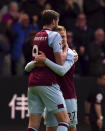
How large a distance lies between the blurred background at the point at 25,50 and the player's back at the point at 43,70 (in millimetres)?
5129

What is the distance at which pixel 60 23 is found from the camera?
47.4 feet

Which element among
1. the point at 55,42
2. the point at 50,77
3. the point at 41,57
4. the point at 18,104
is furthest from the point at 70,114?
the point at 18,104

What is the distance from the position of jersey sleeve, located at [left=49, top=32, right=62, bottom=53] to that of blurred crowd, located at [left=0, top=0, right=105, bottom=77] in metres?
5.17

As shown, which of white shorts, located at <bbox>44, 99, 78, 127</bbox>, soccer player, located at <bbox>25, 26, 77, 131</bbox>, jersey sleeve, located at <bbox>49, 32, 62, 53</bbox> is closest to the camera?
jersey sleeve, located at <bbox>49, 32, 62, 53</bbox>

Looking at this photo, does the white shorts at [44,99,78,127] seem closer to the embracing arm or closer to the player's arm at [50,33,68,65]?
the embracing arm

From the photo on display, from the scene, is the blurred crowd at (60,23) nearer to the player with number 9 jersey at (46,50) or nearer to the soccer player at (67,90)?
the soccer player at (67,90)

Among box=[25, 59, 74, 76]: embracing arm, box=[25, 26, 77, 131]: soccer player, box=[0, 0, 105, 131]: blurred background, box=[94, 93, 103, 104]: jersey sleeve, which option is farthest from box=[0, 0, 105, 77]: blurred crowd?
box=[25, 59, 74, 76]: embracing arm

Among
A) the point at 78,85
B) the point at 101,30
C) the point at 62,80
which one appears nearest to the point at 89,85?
Result: the point at 78,85

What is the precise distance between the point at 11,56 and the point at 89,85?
201 centimetres

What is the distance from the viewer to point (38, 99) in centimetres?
760

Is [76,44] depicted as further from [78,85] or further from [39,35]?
[39,35]

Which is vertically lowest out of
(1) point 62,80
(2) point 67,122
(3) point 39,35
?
(2) point 67,122

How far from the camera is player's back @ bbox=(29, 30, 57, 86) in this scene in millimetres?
7422

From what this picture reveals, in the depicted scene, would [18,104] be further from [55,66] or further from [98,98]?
[55,66]
